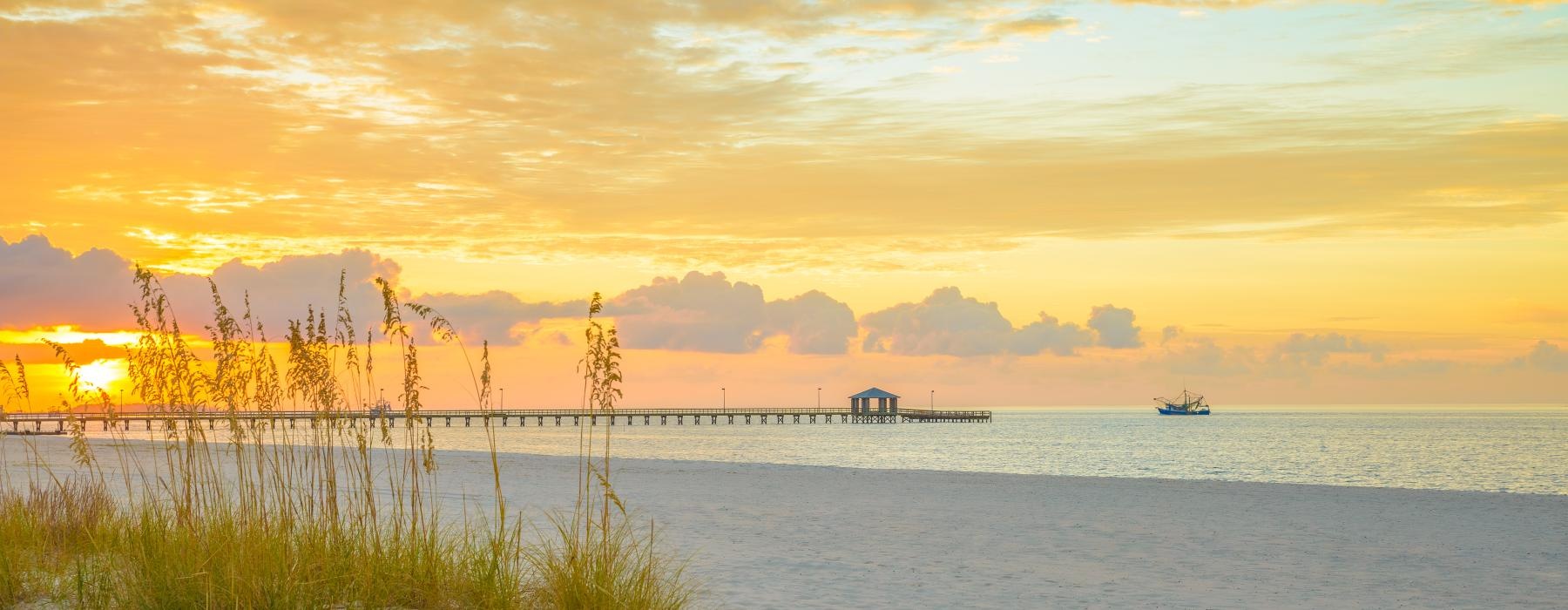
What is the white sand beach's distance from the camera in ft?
37.1

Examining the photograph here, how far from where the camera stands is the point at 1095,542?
15.8 meters

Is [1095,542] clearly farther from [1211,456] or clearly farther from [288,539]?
[1211,456]

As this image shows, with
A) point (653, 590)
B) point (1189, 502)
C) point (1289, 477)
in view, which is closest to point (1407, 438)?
point (1289, 477)

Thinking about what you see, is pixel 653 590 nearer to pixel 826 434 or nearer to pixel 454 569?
pixel 454 569

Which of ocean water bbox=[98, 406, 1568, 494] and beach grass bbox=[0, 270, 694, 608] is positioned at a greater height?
beach grass bbox=[0, 270, 694, 608]

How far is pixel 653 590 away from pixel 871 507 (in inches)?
559

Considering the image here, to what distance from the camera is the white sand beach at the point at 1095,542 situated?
11.3 metres

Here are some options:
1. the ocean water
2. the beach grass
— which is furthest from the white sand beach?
the ocean water

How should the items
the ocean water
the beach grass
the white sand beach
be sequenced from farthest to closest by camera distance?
the ocean water < the white sand beach < the beach grass

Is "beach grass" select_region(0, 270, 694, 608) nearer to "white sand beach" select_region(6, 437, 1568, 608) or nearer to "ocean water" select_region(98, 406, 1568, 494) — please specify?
"white sand beach" select_region(6, 437, 1568, 608)

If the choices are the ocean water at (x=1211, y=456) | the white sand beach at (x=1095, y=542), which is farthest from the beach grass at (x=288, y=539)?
the ocean water at (x=1211, y=456)

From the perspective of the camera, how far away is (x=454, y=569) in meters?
7.59

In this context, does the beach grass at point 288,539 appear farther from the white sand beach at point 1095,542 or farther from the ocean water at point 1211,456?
the ocean water at point 1211,456

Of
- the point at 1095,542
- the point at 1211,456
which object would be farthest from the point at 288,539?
the point at 1211,456
